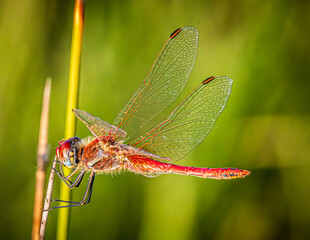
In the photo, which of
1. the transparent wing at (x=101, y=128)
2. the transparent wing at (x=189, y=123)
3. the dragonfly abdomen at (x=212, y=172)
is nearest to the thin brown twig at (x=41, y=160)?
the transparent wing at (x=101, y=128)

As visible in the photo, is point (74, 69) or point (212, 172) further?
point (212, 172)

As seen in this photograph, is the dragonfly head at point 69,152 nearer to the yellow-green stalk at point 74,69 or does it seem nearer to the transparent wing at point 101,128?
the transparent wing at point 101,128

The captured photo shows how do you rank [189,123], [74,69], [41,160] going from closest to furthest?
1. [41,160]
2. [74,69]
3. [189,123]

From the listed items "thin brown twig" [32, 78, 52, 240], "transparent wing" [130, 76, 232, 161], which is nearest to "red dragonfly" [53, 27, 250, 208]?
"transparent wing" [130, 76, 232, 161]

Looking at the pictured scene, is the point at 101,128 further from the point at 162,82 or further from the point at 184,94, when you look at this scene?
the point at 184,94

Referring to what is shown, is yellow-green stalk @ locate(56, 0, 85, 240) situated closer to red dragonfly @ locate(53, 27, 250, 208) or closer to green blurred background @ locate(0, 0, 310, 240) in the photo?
red dragonfly @ locate(53, 27, 250, 208)

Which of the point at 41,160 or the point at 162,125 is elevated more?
the point at 162,125

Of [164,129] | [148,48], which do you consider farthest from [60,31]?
[164,129]

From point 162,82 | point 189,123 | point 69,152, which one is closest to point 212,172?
point 189,123

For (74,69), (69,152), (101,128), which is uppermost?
(74,69)
